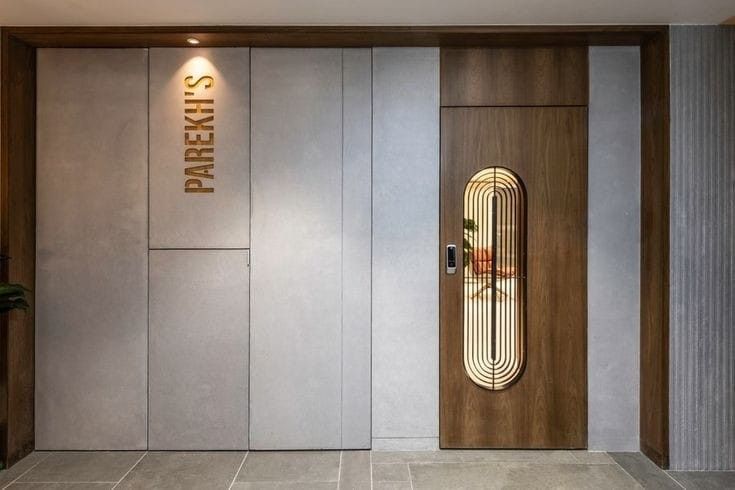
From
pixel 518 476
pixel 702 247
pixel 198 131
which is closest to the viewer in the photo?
pixel 518 476

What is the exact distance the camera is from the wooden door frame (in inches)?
121

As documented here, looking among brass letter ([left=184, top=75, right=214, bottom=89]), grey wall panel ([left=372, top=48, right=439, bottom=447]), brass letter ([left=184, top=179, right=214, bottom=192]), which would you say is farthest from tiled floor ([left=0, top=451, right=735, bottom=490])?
brass letter ([left=184, top=75, right=214, bottom=89])

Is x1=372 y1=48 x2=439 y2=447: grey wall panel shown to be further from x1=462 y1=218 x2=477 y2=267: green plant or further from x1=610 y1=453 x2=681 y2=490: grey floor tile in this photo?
x1=610 y1=453 x2=681 y2=490: grey floor tile

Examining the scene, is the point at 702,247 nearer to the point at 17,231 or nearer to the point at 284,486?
the point at 284,486

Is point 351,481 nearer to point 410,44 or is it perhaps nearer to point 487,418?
point 487,418

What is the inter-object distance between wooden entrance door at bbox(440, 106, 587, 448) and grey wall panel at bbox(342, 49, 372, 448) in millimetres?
495

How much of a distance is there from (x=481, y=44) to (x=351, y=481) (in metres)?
2.80

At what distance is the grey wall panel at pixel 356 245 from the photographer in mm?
3281

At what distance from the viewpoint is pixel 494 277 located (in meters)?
3.34

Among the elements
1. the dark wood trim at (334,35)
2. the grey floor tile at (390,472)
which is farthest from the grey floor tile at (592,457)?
the dark wood trim at (334,35)

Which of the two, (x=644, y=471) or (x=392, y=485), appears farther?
(x=644, y=471)

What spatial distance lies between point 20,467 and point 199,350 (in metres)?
1.24

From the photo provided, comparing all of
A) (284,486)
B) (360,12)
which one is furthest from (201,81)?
(284,486)

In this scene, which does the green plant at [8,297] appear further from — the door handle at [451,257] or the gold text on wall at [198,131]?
the door handle at [451,257]
